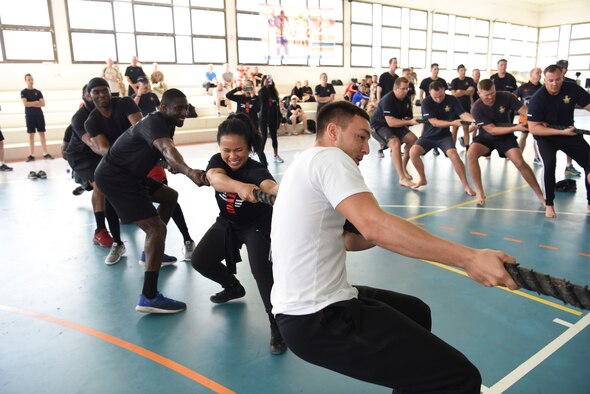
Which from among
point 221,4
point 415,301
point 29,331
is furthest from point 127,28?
point 415,301

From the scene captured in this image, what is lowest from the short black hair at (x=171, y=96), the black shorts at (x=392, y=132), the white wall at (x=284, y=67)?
the black shorts at (x=392, y=132)

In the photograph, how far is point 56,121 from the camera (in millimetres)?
13477

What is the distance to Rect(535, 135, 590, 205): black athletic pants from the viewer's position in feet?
18.3

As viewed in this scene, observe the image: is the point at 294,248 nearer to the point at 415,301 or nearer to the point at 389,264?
the point at 415,301

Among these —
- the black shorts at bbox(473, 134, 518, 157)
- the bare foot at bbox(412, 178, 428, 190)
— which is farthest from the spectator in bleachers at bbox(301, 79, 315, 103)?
the black shorts at bbox(473, 134, 518, 157)

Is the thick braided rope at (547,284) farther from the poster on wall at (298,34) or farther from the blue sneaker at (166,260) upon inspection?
the poster on wall at (298,34)

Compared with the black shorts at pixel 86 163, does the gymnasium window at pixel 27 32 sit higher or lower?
higher

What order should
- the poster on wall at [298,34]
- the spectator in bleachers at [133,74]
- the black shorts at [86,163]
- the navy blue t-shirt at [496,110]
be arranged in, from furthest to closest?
the poster on wall at [298,34] < the spectator in bleachers at [133,74] < the navy blue t-shirt at [496,110] < the black shorts at [86,163]

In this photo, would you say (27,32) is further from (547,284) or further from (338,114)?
(547,284)

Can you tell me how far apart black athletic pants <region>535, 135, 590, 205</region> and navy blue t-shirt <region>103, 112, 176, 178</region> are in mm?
4544

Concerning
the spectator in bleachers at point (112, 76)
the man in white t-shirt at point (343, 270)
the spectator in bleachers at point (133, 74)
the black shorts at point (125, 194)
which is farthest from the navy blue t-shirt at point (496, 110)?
the spectator in bleachers at point (133, 74)

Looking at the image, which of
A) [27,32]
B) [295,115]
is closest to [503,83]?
[295,115]

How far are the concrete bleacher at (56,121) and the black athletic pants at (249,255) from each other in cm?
991

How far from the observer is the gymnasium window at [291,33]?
61.4 feet
